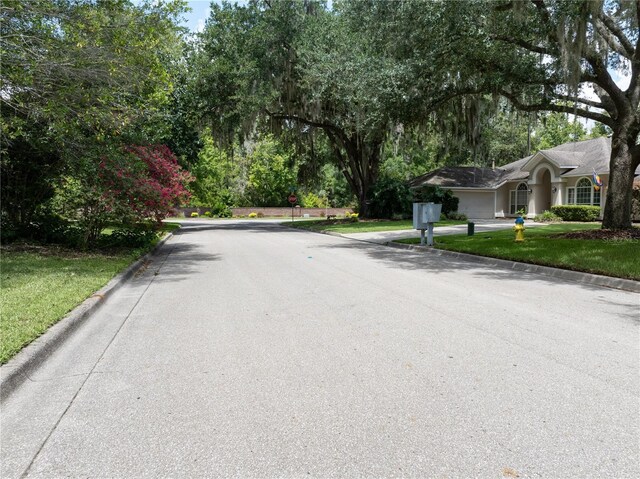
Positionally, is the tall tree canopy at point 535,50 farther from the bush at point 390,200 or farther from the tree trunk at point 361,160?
the bush at point 390,200

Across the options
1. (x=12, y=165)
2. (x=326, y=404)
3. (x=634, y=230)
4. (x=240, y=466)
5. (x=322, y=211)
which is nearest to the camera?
(x=240, y=466)

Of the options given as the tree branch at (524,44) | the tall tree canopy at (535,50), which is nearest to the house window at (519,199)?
the tall tree canopy at (535,50)

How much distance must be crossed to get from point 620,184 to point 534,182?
21.2m

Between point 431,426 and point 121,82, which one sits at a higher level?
point 121,82

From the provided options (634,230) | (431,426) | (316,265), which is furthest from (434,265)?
(431,426)

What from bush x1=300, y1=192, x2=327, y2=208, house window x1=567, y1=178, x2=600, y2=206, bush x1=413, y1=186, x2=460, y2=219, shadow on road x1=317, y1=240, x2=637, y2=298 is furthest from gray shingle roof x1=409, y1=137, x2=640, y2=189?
bush x1=300, y1=192, x2=327, y2=208

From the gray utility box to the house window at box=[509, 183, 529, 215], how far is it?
24.8 meters

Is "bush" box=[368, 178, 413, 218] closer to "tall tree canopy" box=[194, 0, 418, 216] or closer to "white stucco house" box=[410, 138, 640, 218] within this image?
"white stucco house" box=[410, 138, 640, 218]

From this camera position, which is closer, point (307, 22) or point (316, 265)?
point (316, 265)

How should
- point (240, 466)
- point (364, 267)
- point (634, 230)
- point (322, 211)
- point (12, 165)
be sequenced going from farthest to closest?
point (322, 211)
point (634, 230)
point (12, 165)
point (364, 267)
point (240, 466)

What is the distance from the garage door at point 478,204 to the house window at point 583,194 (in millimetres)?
6358

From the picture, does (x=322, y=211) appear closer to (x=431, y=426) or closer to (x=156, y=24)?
(x=156, y=24)

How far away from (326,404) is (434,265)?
29.9 feet

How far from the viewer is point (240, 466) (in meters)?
2.99
